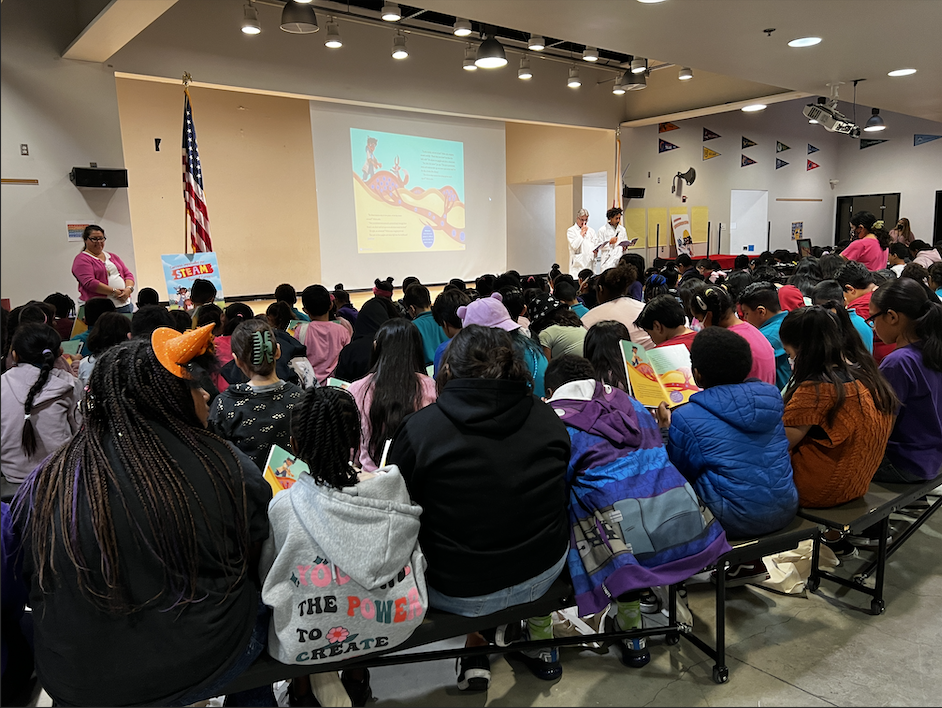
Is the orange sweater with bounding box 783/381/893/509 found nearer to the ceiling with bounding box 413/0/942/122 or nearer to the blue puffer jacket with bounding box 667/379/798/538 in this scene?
the blue puffer jacket with bounding box 667/379/798/538

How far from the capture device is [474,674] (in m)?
2.05

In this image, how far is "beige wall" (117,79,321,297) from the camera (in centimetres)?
930

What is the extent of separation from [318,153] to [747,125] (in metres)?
9.20

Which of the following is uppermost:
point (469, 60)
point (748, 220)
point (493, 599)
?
point (469, 60)

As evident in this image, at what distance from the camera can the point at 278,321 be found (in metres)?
3.81

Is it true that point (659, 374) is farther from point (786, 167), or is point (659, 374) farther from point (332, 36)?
point (786, 167)

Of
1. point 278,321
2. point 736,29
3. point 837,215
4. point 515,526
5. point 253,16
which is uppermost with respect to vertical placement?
point 253,16

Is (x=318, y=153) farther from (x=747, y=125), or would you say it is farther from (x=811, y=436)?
(x=747, y=125)

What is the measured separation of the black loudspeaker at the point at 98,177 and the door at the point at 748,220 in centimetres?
1127

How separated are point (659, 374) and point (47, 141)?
19.7ft

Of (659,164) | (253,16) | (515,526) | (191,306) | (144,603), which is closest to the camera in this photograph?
(144,603)

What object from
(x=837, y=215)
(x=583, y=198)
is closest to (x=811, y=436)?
(x=583, y=198)

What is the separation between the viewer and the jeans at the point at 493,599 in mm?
1770

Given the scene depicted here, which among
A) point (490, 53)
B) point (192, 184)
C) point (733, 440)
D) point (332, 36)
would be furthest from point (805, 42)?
point (192, 184)
